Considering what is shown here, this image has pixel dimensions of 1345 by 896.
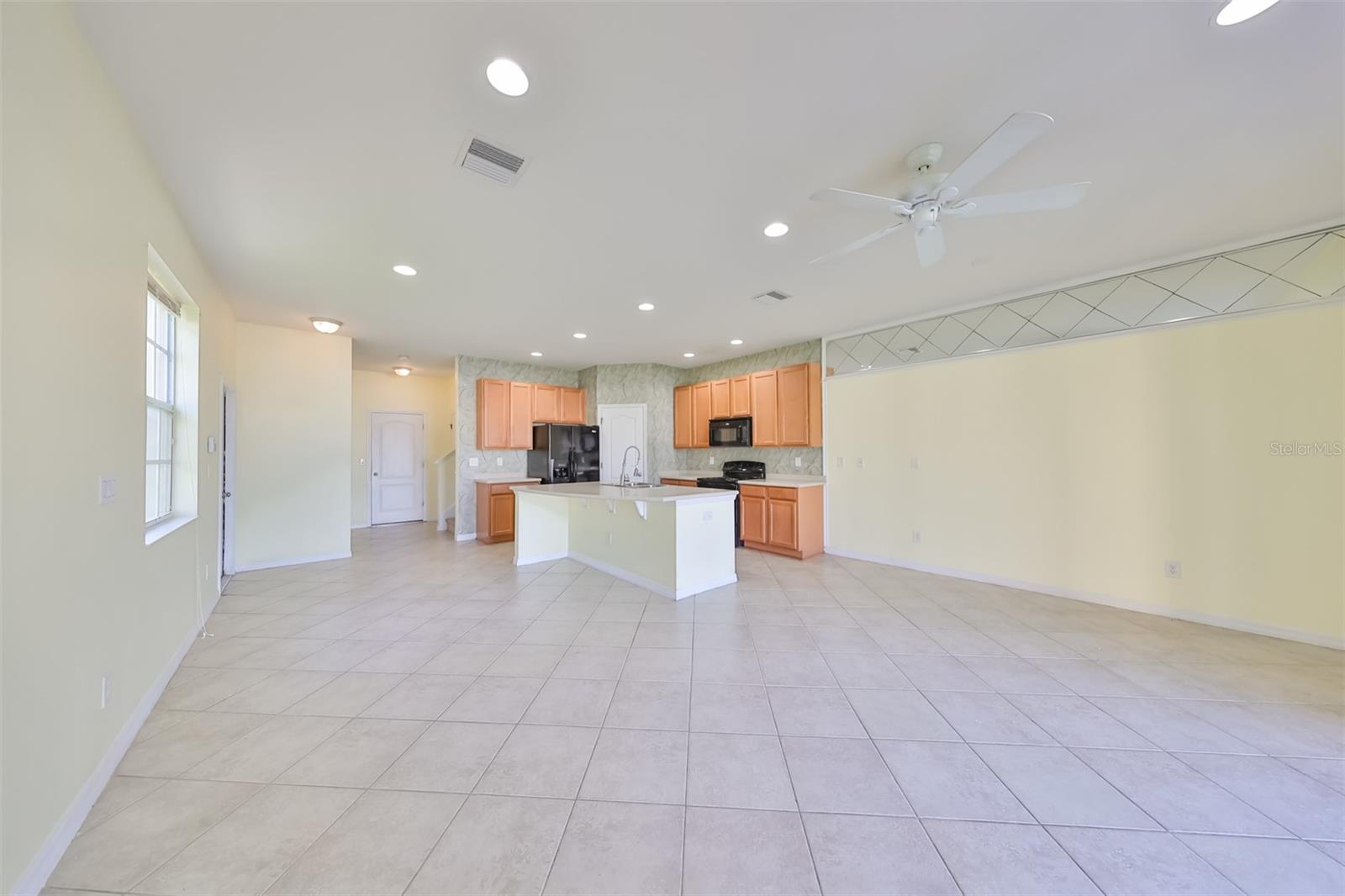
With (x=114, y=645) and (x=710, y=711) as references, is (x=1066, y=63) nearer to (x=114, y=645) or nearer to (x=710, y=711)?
(x=710, y=711)

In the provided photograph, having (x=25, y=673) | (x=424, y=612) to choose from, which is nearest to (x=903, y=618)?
(x=424, y=612)

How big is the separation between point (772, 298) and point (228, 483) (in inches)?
213

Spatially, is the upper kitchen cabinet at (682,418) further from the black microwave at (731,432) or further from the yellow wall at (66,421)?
the yellow wall at (66,421)

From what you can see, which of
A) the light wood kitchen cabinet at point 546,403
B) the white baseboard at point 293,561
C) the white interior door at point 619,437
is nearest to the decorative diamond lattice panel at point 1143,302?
the white interior door at point 619,437

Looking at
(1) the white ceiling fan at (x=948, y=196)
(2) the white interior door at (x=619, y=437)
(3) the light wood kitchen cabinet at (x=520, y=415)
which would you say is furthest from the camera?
(2) the white interior door at (x=619, y=437)

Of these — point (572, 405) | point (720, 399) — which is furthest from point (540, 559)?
point (720, 399)

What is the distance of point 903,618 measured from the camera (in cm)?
317

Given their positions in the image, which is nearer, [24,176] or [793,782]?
[24,176]

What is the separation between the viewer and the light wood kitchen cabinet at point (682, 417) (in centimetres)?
677

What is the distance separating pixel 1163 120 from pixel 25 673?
4.44 m

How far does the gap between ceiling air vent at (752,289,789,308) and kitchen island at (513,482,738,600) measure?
5.78 feet

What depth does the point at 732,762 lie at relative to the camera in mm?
1700

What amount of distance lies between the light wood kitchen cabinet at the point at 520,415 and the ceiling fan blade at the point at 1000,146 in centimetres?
565

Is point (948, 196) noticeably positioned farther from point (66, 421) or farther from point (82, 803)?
point (82, 803)
